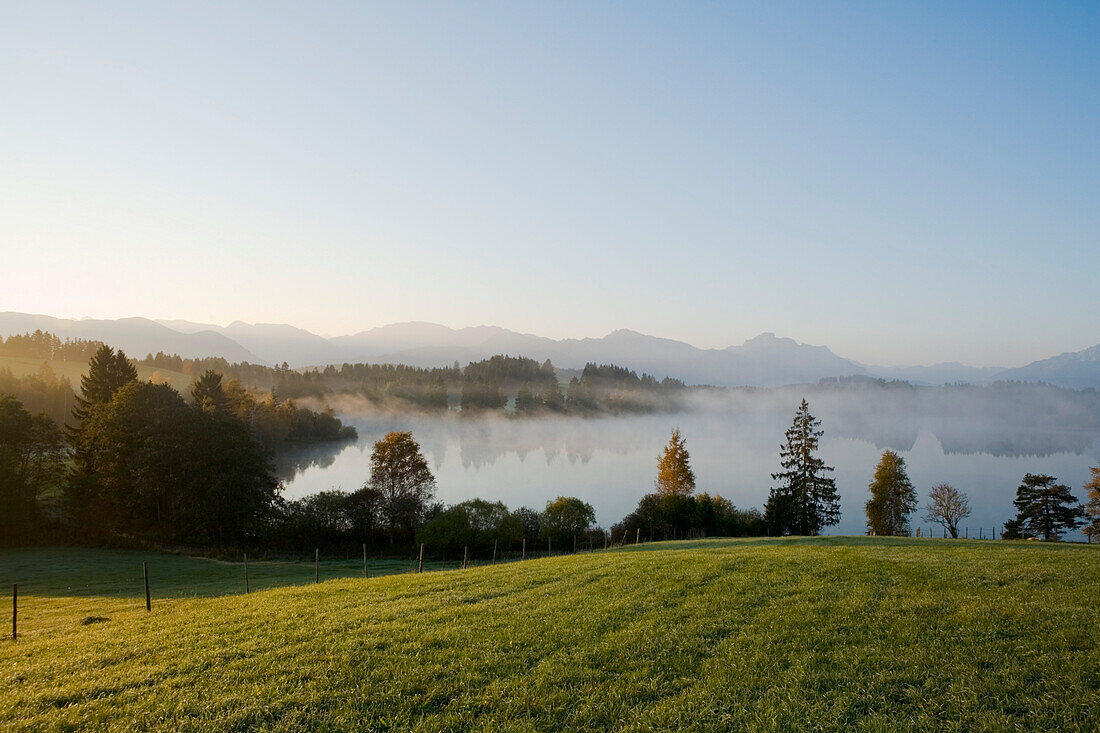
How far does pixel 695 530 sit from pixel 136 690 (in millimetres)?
59696

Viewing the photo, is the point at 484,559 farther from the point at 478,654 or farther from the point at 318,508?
the point at 478,654

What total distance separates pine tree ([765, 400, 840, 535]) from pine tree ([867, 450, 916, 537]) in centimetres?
420

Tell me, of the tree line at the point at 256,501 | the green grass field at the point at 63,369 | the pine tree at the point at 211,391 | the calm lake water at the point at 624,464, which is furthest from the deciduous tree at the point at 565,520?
the green grass field at the point at 63,369

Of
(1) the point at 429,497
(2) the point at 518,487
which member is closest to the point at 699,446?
(2) the point at 518,487

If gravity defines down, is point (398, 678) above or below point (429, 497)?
above

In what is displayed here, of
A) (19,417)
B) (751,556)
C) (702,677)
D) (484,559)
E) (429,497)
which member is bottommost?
(484,559)

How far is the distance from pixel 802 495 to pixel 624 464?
63706 millimetres

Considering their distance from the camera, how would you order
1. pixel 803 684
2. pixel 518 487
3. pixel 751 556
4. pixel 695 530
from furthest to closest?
pixel 518 487, pixel 695 530, pixel 751 556, pixel 803 684

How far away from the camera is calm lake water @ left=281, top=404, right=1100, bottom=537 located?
85.8m

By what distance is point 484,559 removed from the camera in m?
50.8

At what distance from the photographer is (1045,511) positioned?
5475 centimetres

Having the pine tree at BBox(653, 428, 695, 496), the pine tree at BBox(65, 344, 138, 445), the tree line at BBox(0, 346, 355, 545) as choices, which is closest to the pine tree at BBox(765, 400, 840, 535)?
the pine tree at BBox(653, 428, 695, 496)

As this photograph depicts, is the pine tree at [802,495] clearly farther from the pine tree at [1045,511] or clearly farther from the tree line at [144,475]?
the tree line at [144,475]

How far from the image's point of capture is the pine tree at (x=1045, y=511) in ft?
179
